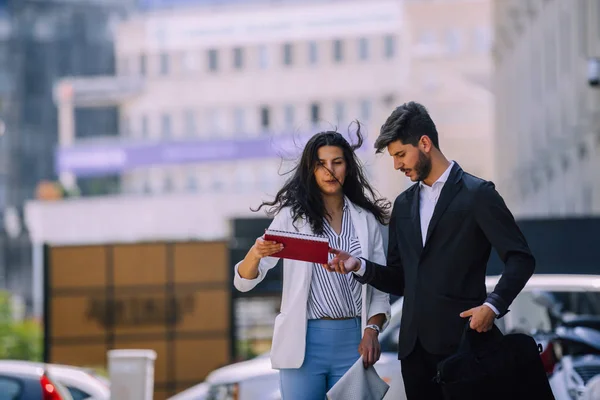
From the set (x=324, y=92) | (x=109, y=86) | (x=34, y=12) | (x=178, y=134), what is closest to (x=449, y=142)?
(x=324, y=92)

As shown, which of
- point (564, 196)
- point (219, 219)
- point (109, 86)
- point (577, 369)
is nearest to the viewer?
point (577, 369)

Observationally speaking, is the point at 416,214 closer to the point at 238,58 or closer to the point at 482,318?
the point at 482,318

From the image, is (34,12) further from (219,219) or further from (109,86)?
(219,219)

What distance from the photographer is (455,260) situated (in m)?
5.10

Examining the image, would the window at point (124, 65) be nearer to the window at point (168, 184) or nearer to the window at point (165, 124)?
the window at point (165, 124)

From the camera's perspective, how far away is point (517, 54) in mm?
34625

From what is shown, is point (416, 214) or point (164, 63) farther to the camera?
point (164, 63)

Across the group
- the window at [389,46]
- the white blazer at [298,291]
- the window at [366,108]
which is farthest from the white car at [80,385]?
the window at [366,108]

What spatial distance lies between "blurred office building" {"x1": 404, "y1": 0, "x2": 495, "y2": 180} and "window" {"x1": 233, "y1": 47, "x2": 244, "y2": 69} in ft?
44.5

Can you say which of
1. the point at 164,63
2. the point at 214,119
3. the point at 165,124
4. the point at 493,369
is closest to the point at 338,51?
the point at 214,119

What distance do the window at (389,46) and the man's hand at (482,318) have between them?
87.7m

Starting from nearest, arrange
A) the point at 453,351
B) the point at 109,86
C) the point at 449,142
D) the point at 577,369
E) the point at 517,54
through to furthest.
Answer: the point at 453,351
the point at 577,369
the point at 517,54
the point at 449,142
the point at 109,86

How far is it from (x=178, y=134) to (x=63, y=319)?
70207 mm

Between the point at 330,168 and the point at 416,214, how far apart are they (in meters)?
0.47
